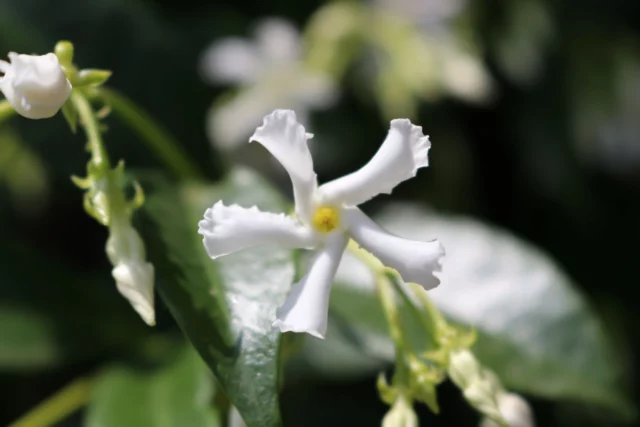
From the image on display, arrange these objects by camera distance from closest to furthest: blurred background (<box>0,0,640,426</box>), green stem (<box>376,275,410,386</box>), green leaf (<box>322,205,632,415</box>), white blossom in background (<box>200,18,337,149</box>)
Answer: green stem (<box>376,275,410,386</box>) → green leaf (<box>322,205,632,415</box>) → blurred background (<box>0,0,640,426</box>) → white blossom in background (<box>200,18,337,149</box>)

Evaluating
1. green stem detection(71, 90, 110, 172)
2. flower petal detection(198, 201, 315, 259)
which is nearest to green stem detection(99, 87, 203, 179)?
green stem detection(71, 90, 110, 172)

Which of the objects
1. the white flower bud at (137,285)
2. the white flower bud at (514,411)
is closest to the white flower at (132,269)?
the white flower bud at (137,285)

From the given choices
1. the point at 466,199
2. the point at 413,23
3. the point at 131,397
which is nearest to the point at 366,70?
the point at 413,23

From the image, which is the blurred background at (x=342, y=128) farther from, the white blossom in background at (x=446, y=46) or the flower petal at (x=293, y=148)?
the flower petal at (x=293, y=148)

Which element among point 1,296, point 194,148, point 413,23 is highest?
point 413,23

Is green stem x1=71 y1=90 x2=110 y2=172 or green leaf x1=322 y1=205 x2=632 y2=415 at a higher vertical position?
green stem x1=71 y1=90 x2=110 y2=172

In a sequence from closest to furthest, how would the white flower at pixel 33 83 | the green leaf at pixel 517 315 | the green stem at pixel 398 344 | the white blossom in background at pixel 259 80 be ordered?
1. the white flower at pixel 33 83
2. the green stem at pixel 398 344
3. the green leaf at pixel 517 315
4. the white blossom in background at pixel 259 80

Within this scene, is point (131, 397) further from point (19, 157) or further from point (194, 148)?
point (19, 157)

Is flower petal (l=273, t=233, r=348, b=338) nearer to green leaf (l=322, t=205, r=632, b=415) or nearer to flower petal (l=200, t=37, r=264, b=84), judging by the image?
green leaf (l=322, t=205, r=632, b=415)
